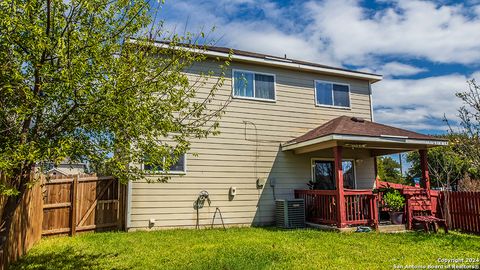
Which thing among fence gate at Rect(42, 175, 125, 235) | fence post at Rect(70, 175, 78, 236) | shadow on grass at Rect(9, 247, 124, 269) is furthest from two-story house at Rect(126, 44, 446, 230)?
shadow on grass at Rect(9, 247, 124, 269)

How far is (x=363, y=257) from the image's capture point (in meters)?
6.36

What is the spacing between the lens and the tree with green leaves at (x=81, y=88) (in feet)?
12.6

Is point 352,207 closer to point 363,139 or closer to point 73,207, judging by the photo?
point 363,139

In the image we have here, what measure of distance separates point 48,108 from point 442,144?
10.5m

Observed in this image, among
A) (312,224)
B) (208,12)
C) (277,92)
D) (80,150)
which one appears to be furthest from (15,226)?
(277,92)

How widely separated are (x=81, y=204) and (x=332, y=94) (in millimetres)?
9250

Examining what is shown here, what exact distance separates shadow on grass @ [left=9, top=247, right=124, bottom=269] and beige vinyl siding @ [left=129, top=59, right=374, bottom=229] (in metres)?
2.79

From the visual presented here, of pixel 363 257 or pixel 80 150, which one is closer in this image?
pixel 80 150

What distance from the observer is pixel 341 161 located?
1046cm

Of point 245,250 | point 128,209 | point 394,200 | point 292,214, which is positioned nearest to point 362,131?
point 394,200

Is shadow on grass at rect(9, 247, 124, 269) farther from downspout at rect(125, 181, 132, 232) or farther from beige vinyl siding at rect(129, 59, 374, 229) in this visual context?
beige vinyl siding at rect(129, 59, 374, 229)

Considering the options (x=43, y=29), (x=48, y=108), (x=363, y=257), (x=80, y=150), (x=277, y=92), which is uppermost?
(x=277, y=92)

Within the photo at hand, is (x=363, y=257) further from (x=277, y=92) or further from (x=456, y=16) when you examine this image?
(x=456, y=16)

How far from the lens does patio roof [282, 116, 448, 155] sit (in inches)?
383
